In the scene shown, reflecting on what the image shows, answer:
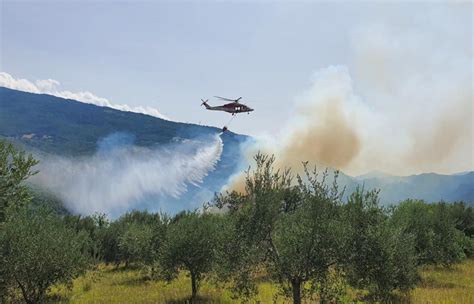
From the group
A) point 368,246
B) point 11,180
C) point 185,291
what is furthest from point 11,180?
point 185,291

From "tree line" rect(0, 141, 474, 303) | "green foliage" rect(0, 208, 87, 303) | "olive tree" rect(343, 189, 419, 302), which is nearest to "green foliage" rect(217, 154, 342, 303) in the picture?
"tree line" rect(0, 141, 474, 303)

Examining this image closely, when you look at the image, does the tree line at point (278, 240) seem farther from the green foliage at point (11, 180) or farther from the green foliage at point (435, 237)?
the green foliage at point (435, 237)

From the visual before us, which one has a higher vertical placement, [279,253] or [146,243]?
[279,253]

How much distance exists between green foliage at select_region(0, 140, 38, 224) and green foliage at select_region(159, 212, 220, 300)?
15152 millimetres

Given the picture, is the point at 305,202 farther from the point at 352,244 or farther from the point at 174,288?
the point at 174,288

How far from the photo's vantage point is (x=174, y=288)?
132 ft

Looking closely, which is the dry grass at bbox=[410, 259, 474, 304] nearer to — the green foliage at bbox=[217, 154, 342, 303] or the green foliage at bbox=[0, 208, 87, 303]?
the green foliage at bbox=[217, 154, 342, 303]

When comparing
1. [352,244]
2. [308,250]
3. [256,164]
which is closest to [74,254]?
[256,164]

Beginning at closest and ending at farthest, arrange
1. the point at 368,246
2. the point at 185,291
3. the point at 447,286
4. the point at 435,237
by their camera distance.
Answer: the point at 368,246, the point at 185,291, the point at 447,286, the point at 435,237

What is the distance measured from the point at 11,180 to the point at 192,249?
16.6m

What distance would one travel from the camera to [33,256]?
2297cm

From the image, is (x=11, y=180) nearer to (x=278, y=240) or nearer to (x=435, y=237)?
(x=278, y=240)

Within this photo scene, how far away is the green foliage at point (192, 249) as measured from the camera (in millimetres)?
33312

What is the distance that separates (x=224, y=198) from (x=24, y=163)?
11166 centimetres
